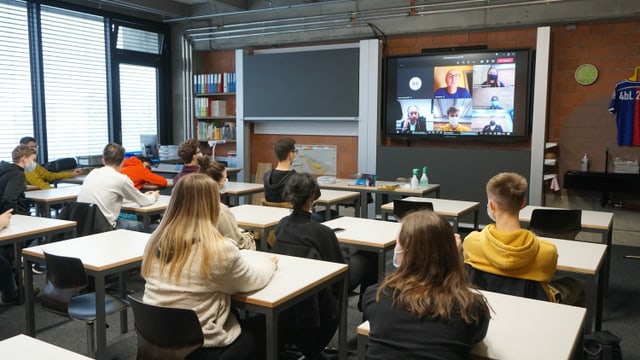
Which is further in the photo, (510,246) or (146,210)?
(146,210)

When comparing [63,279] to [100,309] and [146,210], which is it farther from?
[146,210]

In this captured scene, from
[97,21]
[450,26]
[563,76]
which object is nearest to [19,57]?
[97,21]

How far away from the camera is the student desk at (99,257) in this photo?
2641mm

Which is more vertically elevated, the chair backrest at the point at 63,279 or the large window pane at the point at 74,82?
the large window pane at the point at 74,82

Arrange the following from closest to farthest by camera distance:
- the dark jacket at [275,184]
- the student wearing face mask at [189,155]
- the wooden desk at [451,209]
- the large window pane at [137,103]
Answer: the wooden desk at [451,209] → the dark jacket at [275,184] → the student wearing face mask at [189,155] → the large window pane at [137,103]

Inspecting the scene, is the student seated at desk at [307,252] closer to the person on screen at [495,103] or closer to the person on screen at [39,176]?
the person on screen at [39,176]

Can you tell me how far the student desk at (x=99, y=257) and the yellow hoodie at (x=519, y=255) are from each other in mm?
1765

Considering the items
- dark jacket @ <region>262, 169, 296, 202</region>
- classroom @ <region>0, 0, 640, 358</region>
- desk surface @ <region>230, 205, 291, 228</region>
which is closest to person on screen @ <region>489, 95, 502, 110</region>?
classroom @ <region>0, 0, 640, 358</region>

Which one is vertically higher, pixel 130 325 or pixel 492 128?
pixel 492 128

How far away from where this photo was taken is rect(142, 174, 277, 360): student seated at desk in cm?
207

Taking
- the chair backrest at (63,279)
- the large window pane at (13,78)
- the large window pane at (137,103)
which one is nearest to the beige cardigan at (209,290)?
the chair backrest at (63,279)

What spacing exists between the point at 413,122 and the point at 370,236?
3883 mm

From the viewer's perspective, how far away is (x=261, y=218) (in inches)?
158

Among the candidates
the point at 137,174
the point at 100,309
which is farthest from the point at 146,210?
the point at 100,309
